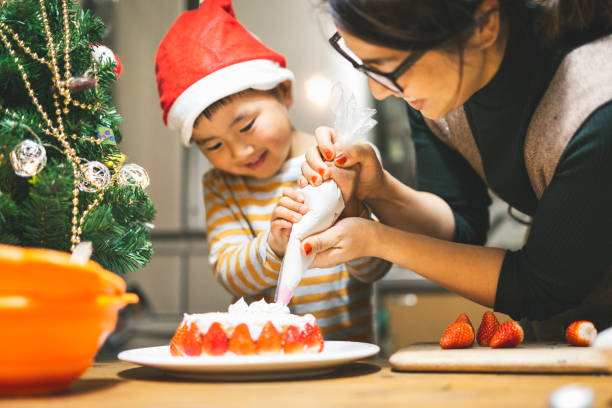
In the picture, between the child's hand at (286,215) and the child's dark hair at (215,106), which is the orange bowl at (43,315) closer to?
the child's hand at (286,215)

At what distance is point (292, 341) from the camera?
3.02ft

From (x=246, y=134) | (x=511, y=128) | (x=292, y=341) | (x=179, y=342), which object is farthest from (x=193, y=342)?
(x=511, y=128)

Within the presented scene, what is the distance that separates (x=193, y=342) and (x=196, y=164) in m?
2.23

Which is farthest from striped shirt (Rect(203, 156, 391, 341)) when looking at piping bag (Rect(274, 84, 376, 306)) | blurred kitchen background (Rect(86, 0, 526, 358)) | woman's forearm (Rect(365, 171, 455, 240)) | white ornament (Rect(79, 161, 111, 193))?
blurred kitchen background (Rect(86, 0, 526, 358))

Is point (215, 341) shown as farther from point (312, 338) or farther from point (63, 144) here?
point (63, 144)

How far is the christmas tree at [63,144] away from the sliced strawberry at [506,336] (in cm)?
62

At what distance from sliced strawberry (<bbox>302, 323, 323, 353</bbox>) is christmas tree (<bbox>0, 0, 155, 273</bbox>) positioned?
32 cm

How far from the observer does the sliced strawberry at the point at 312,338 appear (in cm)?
94

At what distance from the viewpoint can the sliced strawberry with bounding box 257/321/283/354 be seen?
903mm

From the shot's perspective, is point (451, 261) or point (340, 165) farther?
point (340, 165)

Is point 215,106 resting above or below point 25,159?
above

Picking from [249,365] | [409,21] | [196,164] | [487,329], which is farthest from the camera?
[196,164]

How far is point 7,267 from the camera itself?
2.13 feet

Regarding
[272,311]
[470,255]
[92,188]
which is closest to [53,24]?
[92,188]
